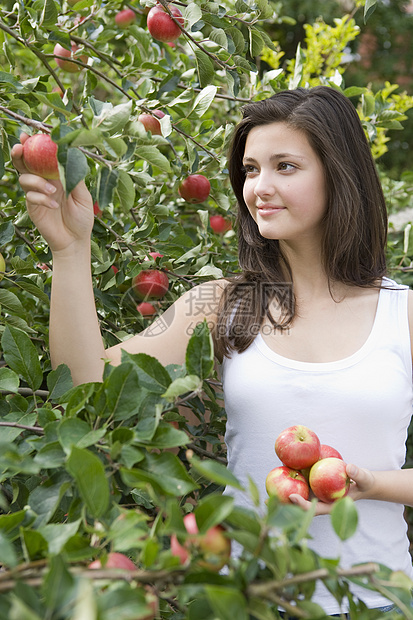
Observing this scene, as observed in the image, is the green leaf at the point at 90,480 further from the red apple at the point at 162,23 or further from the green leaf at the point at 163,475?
the red apple at the point at 162,23

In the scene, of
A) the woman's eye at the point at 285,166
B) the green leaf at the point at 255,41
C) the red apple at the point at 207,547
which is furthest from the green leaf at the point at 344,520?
the green leaf at the point at 255,41

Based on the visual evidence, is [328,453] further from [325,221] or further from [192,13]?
[192,13]

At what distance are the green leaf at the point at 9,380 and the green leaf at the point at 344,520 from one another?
569 mm

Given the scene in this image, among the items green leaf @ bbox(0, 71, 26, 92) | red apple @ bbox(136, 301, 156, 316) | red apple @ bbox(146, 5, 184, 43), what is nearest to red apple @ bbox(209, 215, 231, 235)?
red apple @ bbox(136, 301, 156, 316)

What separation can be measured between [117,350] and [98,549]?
2.40ft

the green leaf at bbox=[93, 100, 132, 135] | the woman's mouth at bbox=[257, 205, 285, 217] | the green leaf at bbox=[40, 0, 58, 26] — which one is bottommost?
the woman's mouth at bbox=[257, 205, 285, 217]

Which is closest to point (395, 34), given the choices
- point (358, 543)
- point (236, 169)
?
point (236, 169)

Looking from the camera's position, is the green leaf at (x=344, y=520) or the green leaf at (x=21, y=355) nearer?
the green leaf at (x=344, y=520)

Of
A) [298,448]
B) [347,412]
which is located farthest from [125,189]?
[347,412]

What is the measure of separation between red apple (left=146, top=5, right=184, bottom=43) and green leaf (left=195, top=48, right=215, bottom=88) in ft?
0.45

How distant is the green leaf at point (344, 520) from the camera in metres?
0.59

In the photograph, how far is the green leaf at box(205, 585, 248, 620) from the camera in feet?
1.54

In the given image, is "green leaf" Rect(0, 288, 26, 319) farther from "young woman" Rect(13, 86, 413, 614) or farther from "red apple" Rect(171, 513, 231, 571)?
"red apple" Rect(171, 513, 231, 571)

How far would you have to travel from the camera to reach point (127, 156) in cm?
93
